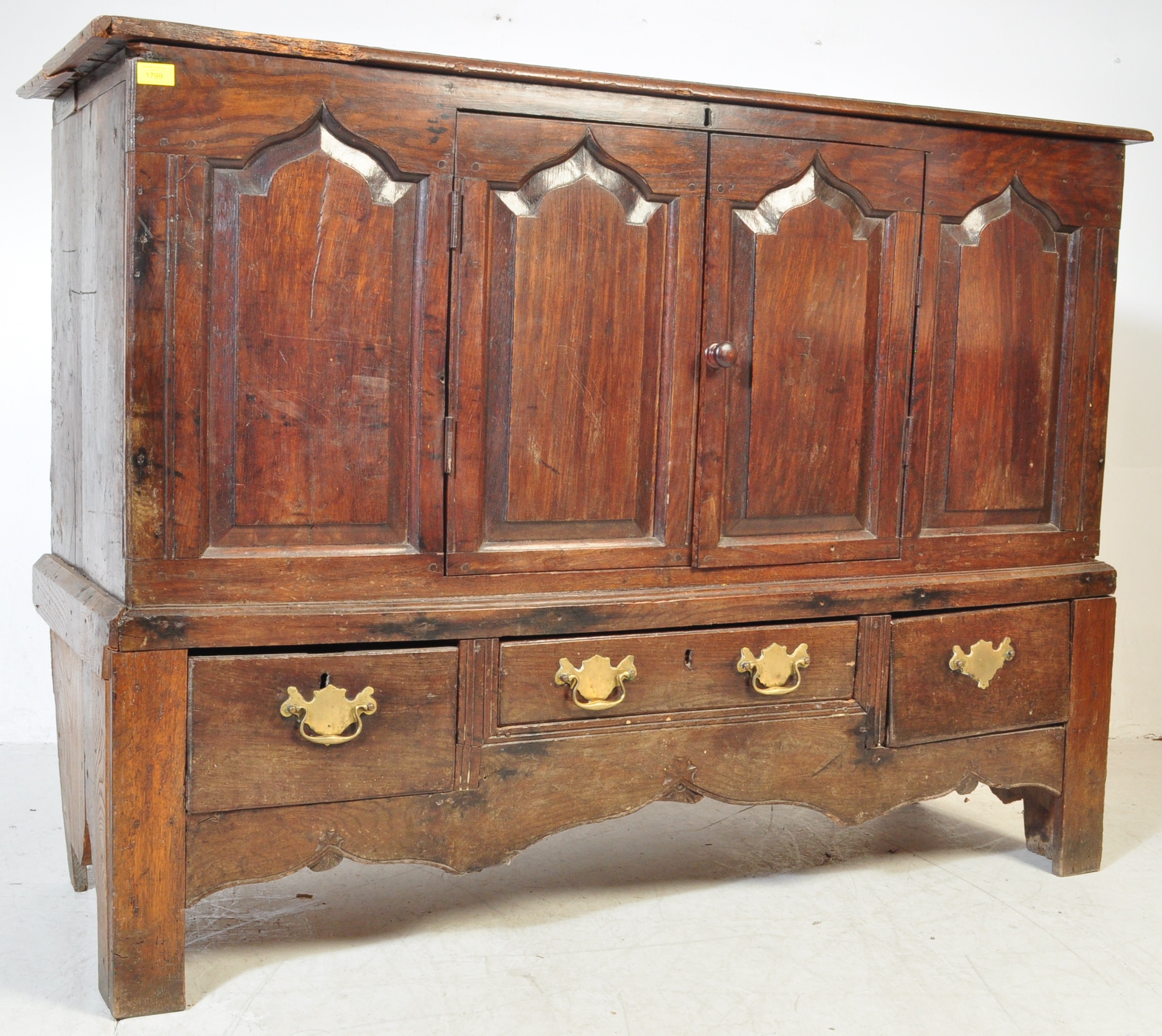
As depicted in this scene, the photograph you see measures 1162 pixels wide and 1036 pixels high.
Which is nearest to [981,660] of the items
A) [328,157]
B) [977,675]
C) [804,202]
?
[977,675]

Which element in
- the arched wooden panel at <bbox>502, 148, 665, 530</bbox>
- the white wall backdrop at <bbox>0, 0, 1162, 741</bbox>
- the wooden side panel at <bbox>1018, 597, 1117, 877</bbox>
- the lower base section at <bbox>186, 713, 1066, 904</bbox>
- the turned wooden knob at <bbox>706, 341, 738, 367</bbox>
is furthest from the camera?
the white wall backdrop at <bbox>0, 0, 1162, 741</bbox>

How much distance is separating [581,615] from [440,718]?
34 centimetres

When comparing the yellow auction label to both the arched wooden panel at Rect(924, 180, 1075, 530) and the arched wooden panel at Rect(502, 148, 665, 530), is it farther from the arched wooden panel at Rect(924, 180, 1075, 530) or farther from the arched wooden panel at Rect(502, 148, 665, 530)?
the arched wooden panel at Rect(924, 180, 1075, 530)

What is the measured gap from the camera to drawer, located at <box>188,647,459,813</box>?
230cm

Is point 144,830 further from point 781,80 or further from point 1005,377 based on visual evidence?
point 781,80

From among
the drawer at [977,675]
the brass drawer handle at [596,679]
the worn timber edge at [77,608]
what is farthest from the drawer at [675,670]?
the worn timber edge at [77,608]

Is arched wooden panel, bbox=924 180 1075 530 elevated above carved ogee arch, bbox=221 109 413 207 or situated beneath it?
situated beneath

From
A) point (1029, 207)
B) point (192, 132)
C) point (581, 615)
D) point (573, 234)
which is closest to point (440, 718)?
point (581, 615)

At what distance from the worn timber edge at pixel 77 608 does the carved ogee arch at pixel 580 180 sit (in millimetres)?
1039

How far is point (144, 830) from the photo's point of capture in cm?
227

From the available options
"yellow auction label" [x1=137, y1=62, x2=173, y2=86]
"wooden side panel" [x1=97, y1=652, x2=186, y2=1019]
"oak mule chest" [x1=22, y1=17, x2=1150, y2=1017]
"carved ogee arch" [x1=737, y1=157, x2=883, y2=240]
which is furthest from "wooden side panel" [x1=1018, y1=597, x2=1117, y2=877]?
"yellow auction label" [x1=137, y1=62, x2=173, y2=86]

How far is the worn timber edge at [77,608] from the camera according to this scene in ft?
7.43

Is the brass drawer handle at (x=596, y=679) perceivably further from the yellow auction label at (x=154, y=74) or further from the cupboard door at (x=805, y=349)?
the yellow auction label at (x=154, y=74)

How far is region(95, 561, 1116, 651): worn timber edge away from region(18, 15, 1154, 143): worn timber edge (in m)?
0.97
